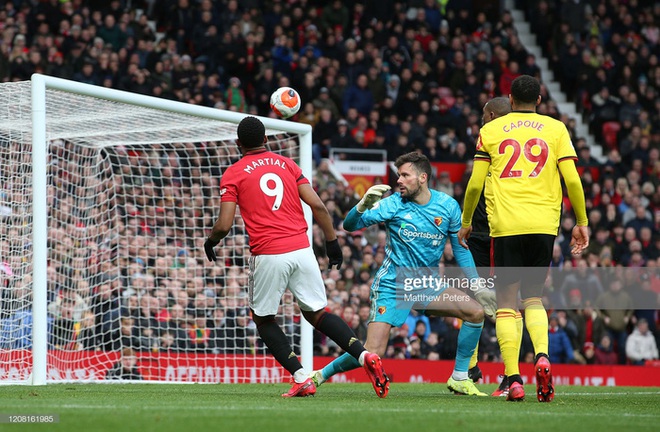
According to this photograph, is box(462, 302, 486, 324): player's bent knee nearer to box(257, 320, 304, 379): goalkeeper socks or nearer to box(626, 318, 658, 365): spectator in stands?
box(257, 320, 304, 379): goalkeeper socks

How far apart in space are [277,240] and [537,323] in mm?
1911

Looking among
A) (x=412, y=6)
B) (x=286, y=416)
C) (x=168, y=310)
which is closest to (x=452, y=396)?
(x=286, y=416)

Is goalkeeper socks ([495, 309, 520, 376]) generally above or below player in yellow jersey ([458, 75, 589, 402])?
below

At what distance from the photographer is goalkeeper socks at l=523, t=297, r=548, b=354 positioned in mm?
7273

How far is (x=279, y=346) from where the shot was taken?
25.5 ft

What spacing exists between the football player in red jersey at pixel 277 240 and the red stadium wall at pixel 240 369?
3638 mm

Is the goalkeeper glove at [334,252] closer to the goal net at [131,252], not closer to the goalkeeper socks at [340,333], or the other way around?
the goalkeeper socks at [340,333]

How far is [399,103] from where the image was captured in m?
19.6

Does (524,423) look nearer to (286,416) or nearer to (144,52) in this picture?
(286,416)

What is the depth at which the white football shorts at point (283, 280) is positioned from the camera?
25.1 feet

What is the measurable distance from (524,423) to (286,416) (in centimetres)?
128

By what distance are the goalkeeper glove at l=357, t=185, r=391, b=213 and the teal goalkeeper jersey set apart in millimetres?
211

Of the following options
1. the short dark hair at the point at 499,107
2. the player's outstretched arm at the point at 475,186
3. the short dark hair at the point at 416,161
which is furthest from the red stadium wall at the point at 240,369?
the player's outstretched arm at the point at 475,186

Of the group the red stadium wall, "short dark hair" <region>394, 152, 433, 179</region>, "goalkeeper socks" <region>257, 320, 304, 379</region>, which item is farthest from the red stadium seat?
"goalkeeper socks" <region>257, 320, 304, 379</region>
